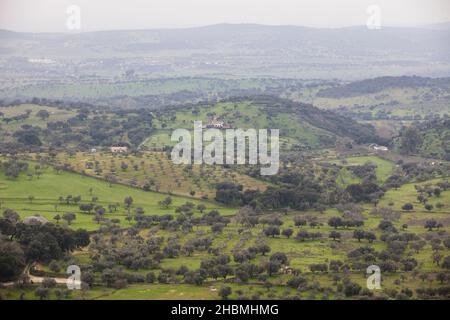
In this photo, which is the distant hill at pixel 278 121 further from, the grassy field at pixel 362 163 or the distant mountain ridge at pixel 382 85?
the distant mountain ridge at pixel 382 85

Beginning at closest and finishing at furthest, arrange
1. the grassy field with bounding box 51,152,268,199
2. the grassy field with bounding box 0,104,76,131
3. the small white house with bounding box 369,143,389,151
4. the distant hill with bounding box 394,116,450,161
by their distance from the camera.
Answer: the grassy field with bounding box 51,152,268,199 → the distant hill with bounding box 394,116,450,161 → the small white house with bounding box 369,143,389,151 → the grassy field with bounding box 0,104,76,131

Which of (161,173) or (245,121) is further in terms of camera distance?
(245,121)

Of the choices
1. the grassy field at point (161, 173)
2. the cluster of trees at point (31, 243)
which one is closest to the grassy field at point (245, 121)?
the grassy field at point (161, 173)

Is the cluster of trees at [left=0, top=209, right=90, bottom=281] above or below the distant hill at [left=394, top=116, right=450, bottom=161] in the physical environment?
above

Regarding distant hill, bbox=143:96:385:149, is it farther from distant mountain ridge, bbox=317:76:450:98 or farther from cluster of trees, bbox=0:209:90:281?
cluster of trees, bbox=0:209:90:281

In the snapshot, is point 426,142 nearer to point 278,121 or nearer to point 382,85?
point 278,121

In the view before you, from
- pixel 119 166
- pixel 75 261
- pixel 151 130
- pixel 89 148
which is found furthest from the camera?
pixel 151 130

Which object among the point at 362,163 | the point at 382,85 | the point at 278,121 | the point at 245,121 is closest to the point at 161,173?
the point at 362,163

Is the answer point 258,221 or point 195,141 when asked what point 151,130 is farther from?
point 258,221

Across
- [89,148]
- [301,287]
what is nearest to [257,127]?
[89,148]

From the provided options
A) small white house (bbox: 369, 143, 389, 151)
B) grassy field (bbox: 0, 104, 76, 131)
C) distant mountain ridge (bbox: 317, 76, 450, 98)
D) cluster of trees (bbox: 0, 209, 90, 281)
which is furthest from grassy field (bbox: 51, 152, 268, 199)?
distant mountain ridge (bbox: 317, 76, 450, 98)

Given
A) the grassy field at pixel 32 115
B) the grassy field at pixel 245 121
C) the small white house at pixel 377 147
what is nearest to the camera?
the small white house at pixel 377 147
